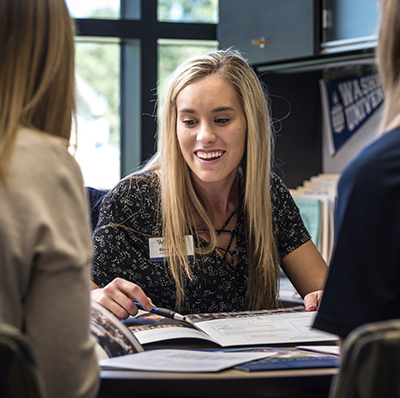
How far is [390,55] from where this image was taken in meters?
0.78

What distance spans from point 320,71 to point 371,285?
2.39 meters

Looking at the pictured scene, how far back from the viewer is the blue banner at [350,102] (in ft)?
9.07

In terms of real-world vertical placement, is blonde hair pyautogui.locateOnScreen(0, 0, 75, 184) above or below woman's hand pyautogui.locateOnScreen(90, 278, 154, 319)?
above

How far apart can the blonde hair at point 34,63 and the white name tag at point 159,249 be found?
871mm

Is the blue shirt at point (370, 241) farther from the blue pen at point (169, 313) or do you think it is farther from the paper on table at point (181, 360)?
the blue pen at point (169, 313)

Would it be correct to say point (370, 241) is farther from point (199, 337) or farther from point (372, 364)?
point (199, 337)

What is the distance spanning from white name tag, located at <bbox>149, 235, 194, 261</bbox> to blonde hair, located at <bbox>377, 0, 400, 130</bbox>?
35.7 inches

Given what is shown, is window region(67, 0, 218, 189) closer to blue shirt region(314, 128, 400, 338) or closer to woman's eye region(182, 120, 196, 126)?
woman's eye region(182, 120, 196, 126)

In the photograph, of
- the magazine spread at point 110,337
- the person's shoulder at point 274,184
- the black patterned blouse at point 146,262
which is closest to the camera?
the magazine spread at point 110,337

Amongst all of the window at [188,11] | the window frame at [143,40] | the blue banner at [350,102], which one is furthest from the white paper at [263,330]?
the window at [188,11]

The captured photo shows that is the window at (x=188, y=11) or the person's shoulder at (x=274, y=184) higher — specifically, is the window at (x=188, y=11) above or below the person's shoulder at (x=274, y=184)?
above

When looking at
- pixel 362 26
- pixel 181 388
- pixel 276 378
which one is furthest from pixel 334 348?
pixel 362 26

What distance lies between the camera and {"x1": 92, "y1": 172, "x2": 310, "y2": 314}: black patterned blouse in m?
1.58

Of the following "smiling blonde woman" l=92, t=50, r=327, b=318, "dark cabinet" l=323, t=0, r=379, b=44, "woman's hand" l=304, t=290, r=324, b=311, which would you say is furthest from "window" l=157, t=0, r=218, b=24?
"woman's hand" l=304, t=290, r=324, b=311
